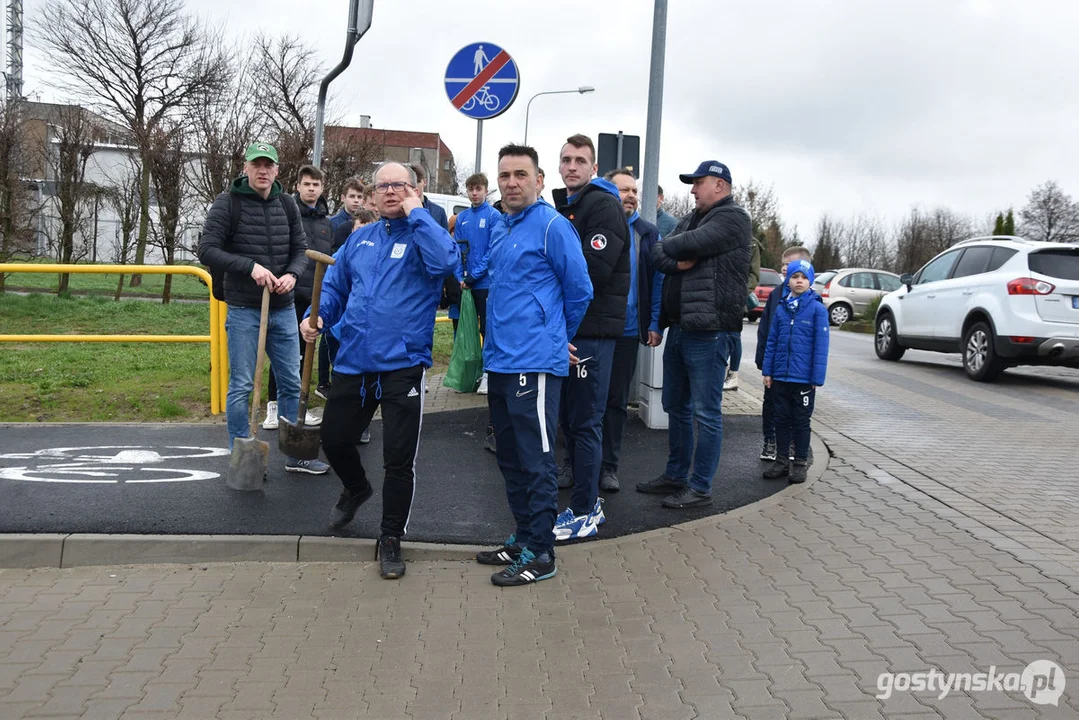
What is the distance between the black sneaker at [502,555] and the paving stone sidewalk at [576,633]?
0.08m

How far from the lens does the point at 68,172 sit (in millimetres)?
20312

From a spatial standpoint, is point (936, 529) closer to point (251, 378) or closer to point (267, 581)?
point (267, 581)

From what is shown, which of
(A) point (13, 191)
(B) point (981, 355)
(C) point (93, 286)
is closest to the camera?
(B) point (981, 355)

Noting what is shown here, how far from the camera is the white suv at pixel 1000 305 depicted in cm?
1092

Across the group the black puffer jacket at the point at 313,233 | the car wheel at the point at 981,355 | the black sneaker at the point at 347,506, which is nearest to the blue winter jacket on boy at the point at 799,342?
the black sneaker at the point at 347,506

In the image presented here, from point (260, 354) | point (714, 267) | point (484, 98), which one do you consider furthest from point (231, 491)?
point (484, 98)

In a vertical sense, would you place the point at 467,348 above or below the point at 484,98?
below

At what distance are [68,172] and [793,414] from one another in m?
18.9

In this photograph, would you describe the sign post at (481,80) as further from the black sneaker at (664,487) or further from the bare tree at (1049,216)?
the bare tree at (1049,216)

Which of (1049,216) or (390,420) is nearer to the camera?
(390,420)

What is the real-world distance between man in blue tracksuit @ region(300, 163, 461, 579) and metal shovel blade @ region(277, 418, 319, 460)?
4.34ft

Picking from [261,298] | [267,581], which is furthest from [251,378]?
[267,581]

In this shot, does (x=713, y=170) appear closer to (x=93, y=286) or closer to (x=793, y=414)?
(x=793, y=414)

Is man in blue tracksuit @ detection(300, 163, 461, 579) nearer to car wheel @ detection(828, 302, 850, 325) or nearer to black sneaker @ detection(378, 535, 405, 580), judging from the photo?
black sneaker @ detection(378, 535, 405, 580)
